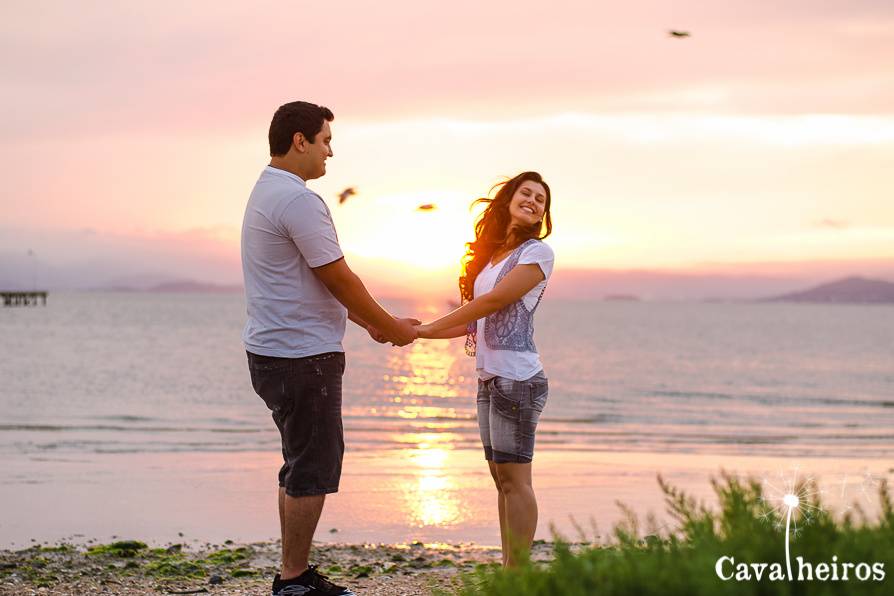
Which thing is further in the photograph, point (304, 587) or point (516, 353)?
point (304, 587)

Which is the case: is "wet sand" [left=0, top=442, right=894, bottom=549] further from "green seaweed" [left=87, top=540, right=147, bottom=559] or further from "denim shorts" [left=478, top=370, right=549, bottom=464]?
"denim shorts" [left=478, top=370, right=549, bottom=464]

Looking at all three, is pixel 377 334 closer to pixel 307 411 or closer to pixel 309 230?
pixel 307 411

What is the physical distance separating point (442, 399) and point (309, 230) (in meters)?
24.8

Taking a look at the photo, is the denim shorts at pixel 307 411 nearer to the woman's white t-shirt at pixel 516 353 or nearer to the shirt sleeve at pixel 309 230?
the shirt sleeve at pixel 309 230

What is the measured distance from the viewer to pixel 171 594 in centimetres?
682

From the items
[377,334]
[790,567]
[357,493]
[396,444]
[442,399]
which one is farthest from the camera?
[442,399]

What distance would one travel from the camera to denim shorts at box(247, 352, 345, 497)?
5.32 metres

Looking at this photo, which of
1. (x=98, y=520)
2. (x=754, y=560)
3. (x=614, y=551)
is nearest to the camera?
(x=754, y=560)

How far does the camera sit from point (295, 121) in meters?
5.38

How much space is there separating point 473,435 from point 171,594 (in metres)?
13.2

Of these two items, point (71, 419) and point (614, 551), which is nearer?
point (614, 551)

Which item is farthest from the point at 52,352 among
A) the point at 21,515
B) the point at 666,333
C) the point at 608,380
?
the point at 666,333

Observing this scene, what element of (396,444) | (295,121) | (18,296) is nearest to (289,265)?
(295,121)

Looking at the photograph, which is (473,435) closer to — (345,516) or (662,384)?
(345,516)
